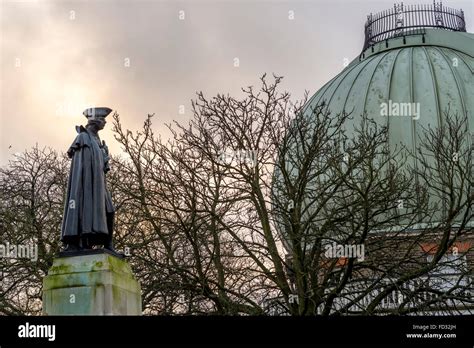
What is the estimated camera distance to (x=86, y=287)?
527 inches

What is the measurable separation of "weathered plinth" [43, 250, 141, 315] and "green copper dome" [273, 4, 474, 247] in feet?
44.3

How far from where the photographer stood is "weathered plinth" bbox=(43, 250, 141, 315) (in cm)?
1333

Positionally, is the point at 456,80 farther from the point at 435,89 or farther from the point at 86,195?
the point at 86,195

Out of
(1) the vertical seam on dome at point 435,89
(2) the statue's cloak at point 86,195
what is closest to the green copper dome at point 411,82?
(1) the vertical seam on dome at point 435,89

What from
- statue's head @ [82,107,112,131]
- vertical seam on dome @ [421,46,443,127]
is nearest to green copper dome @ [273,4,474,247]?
vertical seam on dome @ [421,46,443,127]

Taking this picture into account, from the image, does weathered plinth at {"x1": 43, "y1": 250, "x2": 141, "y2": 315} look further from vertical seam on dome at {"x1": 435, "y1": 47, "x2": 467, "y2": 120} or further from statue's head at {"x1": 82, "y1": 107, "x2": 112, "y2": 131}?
vertical seam on dome at {"x1": 435, "y1": 47, "x2": 467, "y2": 120}

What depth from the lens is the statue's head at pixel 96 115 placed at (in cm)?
1455

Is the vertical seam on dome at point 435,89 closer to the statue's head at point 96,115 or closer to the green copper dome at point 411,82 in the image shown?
the green copper dome at point 411,82

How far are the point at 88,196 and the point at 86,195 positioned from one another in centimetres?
4

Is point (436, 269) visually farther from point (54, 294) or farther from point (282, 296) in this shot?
point (54, 294)
